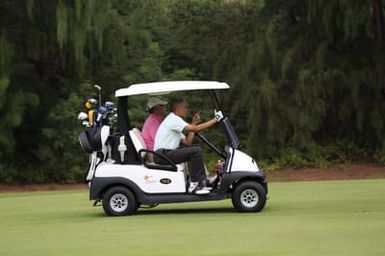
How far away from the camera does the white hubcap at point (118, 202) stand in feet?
38.9

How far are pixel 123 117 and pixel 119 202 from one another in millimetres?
1249

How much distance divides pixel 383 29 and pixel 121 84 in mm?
8608

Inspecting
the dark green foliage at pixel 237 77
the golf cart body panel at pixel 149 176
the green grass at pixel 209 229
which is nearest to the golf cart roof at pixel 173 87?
the golf cart body panel at pixel 149 176

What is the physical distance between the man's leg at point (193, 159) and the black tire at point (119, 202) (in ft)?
2.72

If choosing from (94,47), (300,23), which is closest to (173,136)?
(94,47)

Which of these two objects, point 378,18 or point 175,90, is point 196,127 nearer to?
point 175,90

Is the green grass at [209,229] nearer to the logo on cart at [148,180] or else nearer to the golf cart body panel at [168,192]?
the golf cart body panel at [168,192]

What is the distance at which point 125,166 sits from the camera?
11.9 metres

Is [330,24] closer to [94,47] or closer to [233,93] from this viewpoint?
[233,93]

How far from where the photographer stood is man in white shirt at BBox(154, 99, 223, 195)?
1170cm

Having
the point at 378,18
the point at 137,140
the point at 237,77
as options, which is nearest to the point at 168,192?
the point at 137,140

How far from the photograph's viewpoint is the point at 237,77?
90.1ft

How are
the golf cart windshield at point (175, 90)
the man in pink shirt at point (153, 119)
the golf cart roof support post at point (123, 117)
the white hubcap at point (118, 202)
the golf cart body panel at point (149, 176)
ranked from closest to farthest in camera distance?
the golf cart windshield at point (175, 90) → the golf cart body panel at point (149, 176) → the white hubcap at point (118, 202) → the golf cart roof support post at point (123, 117) → the man in pink shirt at point (153, 119)

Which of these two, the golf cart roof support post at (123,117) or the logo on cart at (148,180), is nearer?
the logo on cart at (148,180)
